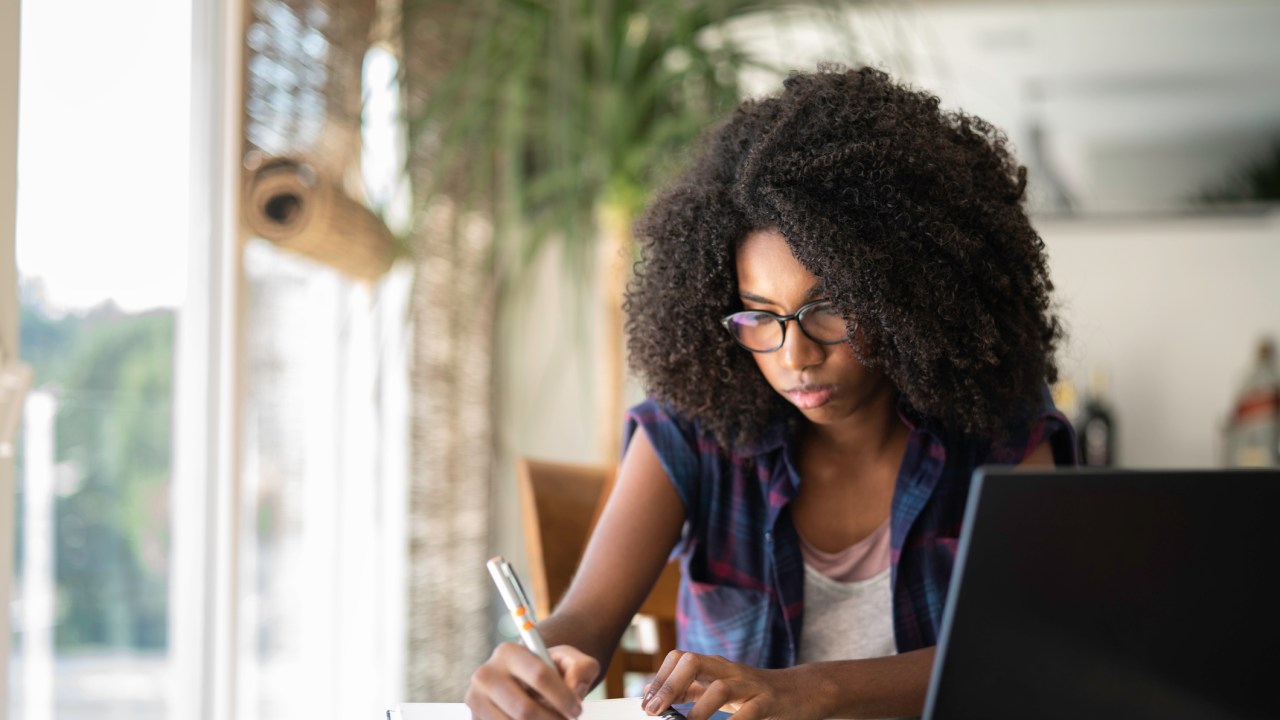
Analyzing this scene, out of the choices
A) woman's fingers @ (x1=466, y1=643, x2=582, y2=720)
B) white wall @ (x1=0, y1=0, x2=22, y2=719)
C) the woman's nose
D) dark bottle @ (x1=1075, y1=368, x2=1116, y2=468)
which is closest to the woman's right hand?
woman's fingers @ (x1=466, y1=643, x2=582, y2=720)

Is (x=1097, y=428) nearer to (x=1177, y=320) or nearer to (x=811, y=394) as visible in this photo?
(x=1177, y=320)

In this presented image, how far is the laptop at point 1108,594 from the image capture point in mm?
653

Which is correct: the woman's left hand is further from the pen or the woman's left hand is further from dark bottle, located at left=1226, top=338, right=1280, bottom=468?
dark bottle, located at left=1226, top=338, right=1280, bottom=468

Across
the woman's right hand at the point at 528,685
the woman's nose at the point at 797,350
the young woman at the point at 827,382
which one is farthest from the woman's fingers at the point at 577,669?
the woman's nose at the point at 797,350

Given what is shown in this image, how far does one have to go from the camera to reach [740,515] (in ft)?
4.17

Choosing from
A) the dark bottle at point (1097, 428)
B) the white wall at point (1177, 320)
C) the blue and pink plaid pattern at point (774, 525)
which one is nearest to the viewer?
the blue and pink plaid pattern at point (774, 525)

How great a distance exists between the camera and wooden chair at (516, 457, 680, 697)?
1466 millimetres

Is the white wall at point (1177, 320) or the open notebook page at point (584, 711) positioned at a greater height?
the white wall at point (1177, 320)

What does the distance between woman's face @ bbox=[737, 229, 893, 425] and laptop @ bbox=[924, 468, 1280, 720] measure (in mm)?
444

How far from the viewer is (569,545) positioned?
1517 millimetres

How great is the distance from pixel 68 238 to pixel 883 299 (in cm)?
99

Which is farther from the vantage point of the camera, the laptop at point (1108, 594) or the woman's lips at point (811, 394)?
the woman's lips at point (811, 394)

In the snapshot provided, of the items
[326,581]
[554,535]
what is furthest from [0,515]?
[326,581]

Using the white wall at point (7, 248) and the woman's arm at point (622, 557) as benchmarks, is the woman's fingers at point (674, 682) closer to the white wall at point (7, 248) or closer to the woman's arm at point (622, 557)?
the woman's arm at point (622, 557)
